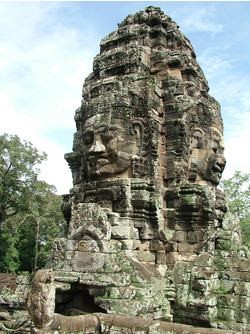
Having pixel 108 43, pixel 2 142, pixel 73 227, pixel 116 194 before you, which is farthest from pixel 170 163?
pixel 2 142

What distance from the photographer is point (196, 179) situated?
28.8 feet

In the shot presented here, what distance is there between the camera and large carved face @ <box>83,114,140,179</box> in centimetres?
792

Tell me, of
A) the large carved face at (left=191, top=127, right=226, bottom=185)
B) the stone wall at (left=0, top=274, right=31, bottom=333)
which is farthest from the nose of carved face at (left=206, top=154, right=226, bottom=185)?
the stone wall at (left=0, top=274, right=31, bottom=333)

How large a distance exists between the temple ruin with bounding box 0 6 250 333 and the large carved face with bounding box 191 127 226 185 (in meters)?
0.03

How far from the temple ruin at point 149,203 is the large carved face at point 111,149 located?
2 cm

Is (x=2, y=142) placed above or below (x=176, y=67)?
above

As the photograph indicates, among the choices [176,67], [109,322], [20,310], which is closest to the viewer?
[109,322]

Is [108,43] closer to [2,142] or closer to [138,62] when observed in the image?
[138,62]

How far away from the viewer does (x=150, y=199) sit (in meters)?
7.63

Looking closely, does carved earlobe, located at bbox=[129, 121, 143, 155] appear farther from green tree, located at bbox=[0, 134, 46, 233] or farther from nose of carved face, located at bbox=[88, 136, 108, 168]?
green tree, located at bbox=[0, 134, 46, 233]

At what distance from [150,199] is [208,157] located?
86.4 inches

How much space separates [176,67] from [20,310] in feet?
23.0

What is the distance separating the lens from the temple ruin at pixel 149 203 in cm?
638

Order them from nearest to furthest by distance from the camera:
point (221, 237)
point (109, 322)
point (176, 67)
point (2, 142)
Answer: point (109, 322) → point (221, 237) → point (176, 67) → point (2, 142)
